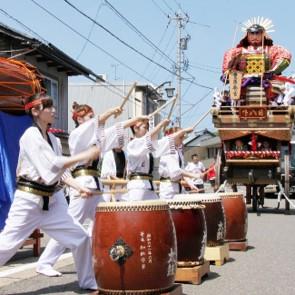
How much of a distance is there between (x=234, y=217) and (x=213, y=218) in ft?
4.07

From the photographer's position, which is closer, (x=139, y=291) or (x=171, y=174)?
(x=139, y=291)

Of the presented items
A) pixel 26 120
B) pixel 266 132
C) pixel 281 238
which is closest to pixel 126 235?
pixel 26 120

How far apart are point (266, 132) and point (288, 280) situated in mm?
8612

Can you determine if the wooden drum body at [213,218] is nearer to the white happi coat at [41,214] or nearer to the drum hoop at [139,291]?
the white happi coat at [41,214]

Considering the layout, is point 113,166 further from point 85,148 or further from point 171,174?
point 85,148

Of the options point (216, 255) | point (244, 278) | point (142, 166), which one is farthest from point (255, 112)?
point (244, 278)

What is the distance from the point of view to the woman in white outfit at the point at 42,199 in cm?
538

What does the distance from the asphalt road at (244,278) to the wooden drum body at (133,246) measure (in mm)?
903

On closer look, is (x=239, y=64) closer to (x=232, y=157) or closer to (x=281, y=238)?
(x=232, y=157)

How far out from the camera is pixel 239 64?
→ 611 inches

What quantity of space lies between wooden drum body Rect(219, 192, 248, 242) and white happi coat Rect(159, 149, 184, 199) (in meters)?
0.79

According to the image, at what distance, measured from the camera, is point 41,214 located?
5.66 meters

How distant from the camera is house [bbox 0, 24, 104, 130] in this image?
18.6 metres

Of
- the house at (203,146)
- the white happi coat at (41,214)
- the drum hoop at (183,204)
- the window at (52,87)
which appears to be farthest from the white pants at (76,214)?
the house at (203,146)
